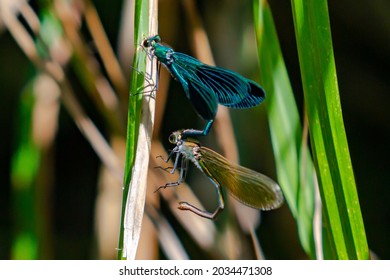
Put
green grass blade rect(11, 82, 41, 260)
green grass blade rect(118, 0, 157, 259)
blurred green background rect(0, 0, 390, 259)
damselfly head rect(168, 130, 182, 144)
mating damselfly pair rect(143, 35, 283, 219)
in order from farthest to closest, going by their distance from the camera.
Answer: blurred green background rect(0, 0, 390, 259) → green grass blade rect(11, 82, 41, 260) → damselfly head rect(168, 130, 182, 144) → mating damselfly pair rect(143, 35, 283, 219) → green grass blade rect(118, 0, 157, 259)

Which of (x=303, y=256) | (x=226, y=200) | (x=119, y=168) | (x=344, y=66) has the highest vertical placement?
(x=344, y=66)

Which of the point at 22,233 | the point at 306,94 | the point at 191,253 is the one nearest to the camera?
the point at 306,94

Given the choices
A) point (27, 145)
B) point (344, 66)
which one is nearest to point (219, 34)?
point (344, 66)

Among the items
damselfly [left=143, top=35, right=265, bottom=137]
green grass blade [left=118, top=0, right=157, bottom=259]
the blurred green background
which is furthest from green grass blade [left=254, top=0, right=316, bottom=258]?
the blurred green background

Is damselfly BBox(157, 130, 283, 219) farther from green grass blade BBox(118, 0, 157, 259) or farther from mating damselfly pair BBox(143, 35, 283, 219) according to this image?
green grass blade BBox(118, 0, 157, 259)

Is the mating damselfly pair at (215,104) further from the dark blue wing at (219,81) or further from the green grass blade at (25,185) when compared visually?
the green grass blade at (25,185)

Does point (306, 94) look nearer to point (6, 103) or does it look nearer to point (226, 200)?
point (226, 200)
